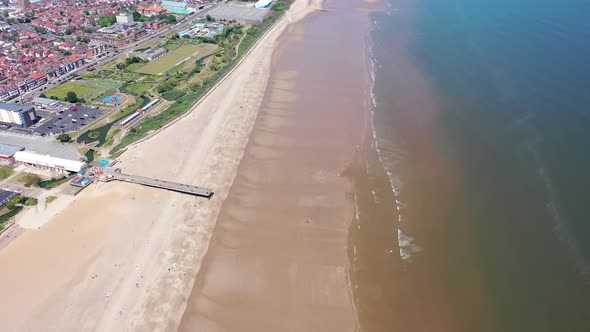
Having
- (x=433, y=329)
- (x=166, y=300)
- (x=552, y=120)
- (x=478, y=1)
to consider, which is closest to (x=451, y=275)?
(x=433, y=329)

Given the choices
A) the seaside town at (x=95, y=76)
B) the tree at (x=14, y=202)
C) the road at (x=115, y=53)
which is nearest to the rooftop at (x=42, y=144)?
the seaside town at (x=95, y=76)

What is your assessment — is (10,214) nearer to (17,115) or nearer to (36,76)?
(17,115)

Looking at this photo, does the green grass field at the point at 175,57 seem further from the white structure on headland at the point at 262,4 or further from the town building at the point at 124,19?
the white structure on headland at the point at 262,4

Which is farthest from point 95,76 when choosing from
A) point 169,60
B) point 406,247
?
point 406,247

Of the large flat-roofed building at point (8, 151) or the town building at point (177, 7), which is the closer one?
the large flat-roofed building at point (8, 151)

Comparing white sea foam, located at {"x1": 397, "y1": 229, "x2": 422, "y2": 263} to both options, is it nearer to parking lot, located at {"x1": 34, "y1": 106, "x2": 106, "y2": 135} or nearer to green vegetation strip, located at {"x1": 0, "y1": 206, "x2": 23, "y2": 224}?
green vegetation strip, located at {"x1": 0, "y1": 206, "x2": 23, "y2": 224}

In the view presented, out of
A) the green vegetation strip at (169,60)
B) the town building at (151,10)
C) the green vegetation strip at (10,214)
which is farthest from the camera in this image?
the town building at (151,10)
